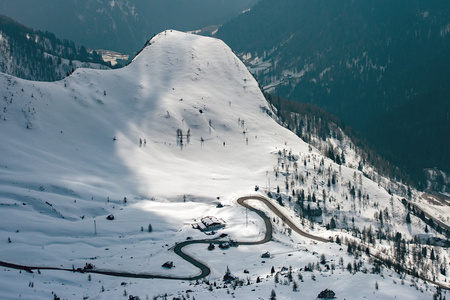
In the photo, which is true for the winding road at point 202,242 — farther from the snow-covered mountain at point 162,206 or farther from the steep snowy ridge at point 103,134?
the steep snowy ridge at point 103,134

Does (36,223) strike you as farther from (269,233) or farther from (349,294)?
(349,294)

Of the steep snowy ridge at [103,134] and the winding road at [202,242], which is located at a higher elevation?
the steep snowy ridge at [103,134]

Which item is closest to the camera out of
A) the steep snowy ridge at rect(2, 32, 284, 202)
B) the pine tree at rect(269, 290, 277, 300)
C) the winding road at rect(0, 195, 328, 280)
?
the pine tree at rect(269, 290, 277, 300)

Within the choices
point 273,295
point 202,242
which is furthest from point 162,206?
point 273,295

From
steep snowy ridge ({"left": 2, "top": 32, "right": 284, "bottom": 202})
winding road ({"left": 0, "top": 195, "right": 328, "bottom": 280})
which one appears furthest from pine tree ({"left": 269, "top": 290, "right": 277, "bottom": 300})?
steep snowy ridge ({"left": 2, "top": 32, "right": 284, "bottom": 202})

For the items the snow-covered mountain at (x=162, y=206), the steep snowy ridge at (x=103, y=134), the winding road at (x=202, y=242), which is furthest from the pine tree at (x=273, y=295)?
the steep snowy ridge at (x=103, y=134)

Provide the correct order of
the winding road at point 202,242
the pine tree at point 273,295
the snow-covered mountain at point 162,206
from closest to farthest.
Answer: the pine tree at point 273,295, the snow-covered mountain at point 162,206, the winding road at point 202,242

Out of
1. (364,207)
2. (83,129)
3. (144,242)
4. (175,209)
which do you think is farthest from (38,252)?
(364,207)

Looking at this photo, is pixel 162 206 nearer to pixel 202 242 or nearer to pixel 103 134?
pixel 202 242

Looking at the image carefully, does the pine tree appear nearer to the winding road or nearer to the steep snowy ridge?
the winding road
